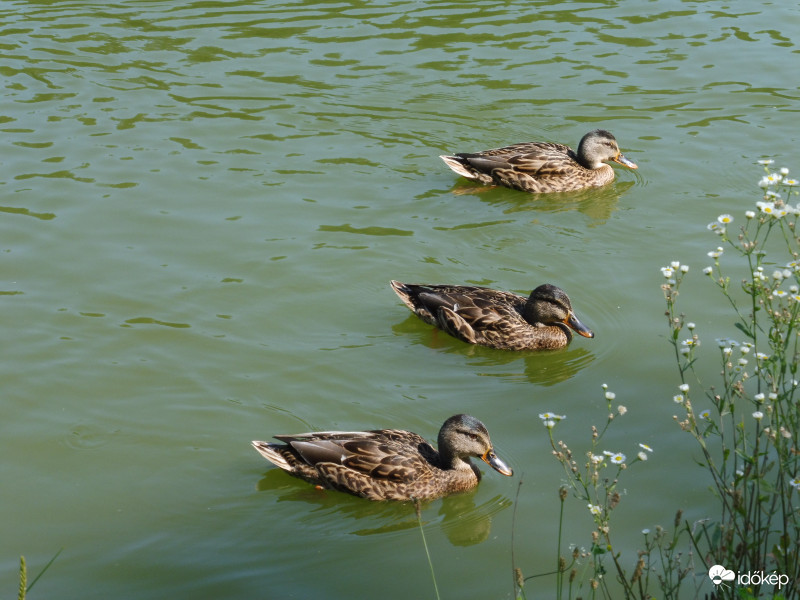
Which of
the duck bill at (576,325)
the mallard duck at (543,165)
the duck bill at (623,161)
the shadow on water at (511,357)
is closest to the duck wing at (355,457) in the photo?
the shadow on water at (511,357)

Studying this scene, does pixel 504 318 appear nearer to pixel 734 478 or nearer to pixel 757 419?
pixel 734 478

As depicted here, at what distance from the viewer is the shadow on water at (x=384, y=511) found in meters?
7.05

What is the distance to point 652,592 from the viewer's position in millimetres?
6199

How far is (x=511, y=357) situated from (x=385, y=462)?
7.26 feet

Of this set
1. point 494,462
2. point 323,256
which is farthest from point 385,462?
point 323,256

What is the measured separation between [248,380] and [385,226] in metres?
2.97

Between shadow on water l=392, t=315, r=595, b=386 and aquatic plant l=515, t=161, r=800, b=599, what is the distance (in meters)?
0.87

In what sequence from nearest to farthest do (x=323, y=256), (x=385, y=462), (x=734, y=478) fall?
(x=734, y=478), (x=385, y=462), (x=323, y=256)

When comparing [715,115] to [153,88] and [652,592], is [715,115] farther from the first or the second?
[652,592]

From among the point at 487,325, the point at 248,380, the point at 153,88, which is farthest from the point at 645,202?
the point at 153,88

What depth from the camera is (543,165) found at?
39.6ft

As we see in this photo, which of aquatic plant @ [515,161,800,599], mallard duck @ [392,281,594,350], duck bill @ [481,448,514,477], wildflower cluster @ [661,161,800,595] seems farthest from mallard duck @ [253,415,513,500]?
mallard duck @ [392,281,594,350]

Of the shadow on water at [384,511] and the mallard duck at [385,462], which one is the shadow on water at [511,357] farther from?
the shadow on water at [384,511]

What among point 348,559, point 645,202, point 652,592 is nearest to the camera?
point 652,592
